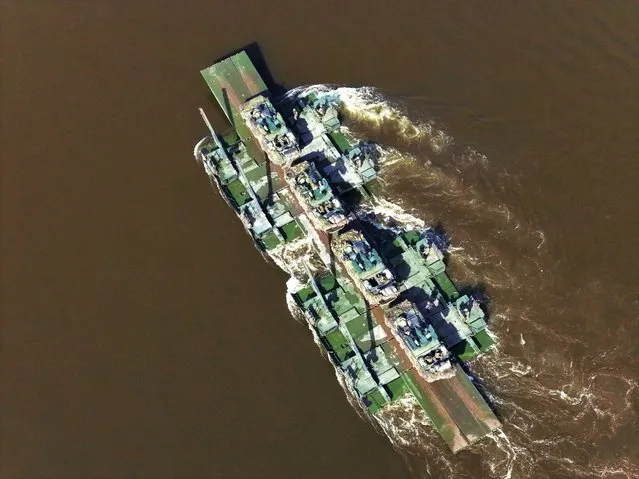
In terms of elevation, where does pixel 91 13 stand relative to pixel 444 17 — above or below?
above

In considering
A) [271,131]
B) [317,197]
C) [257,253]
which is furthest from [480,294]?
[271,131]

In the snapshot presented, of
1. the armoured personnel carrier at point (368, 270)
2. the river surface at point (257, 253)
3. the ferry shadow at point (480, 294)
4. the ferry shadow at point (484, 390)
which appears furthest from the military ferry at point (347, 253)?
the river surface at point (257, 253)

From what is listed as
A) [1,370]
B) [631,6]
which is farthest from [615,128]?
[1,370]

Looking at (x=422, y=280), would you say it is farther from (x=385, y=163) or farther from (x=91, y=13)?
(x=91, y=13)

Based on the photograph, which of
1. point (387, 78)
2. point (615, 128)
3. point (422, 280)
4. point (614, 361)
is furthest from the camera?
point (387, 78)

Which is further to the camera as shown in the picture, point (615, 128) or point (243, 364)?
point (615, 128)

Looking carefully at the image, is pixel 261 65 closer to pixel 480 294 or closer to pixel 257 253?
pixel 257 253

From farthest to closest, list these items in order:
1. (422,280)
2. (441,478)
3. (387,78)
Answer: (387,78), (422,280), (441,478)
